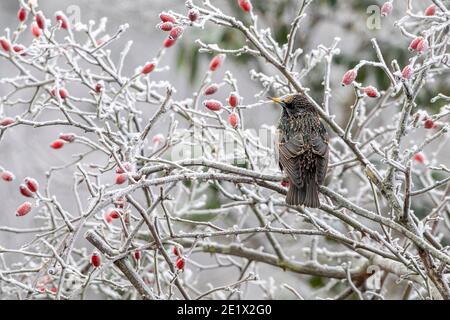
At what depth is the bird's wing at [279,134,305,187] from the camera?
13.6 ft

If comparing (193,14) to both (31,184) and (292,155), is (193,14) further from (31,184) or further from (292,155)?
(292,155)

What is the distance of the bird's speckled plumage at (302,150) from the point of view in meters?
3.83

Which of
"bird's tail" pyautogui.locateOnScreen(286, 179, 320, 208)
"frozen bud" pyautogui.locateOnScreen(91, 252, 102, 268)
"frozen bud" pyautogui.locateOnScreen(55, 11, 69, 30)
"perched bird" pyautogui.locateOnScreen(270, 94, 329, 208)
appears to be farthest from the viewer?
"frozen bud" pyautogui.locateOnScreen(55, 11, 69, 30)

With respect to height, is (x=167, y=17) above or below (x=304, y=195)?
above

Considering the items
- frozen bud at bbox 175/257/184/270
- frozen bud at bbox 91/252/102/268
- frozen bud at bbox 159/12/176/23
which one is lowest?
frozen bud at bbox 91/252/102/268

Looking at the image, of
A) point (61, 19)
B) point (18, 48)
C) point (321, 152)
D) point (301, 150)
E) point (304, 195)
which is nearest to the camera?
point (304, 195)

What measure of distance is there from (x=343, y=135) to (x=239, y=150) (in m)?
1.02

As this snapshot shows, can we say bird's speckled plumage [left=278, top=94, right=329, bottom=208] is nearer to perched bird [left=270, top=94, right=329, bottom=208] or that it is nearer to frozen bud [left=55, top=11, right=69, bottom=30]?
perched bird [left=270, top=94, right=329, bottom=208]

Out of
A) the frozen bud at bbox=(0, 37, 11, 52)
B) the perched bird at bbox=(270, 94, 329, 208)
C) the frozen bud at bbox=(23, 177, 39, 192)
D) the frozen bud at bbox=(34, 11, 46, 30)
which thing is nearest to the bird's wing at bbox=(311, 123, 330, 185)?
the perched bird at bbox=(270, 94, 329, 208)

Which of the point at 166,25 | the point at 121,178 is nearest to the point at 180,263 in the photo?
the point at 121,178

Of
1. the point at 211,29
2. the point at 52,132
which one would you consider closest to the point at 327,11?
the point at 211,29

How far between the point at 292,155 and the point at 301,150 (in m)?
0.08

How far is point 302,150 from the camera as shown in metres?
4.41

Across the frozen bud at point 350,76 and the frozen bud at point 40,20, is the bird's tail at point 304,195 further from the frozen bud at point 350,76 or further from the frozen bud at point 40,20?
the frozen bud at point 40,20
